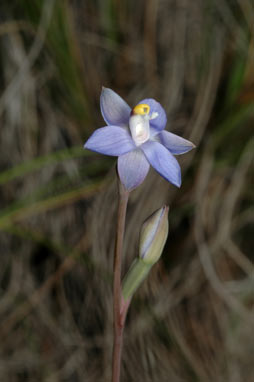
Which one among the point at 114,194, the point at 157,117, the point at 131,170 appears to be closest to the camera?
the point at 131,170

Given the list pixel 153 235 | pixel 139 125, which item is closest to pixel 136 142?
pixel 139 125

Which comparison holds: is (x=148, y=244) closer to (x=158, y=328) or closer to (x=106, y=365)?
(x=158, y=328)

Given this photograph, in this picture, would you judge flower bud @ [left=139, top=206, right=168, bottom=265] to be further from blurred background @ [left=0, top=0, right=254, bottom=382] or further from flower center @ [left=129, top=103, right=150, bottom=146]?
blurred background @ [left=0, top=0, right=254, bottom=382]

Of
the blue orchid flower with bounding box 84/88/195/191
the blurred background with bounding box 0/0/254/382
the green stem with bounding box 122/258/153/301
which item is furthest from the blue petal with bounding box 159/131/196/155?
the blurred background with bounding box 0/0/254/382

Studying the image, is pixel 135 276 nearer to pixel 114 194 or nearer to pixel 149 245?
pixel 149 245

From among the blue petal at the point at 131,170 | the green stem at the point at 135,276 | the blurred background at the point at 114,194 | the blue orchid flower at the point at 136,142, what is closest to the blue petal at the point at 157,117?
the blue orchid flower at the point at 136,142

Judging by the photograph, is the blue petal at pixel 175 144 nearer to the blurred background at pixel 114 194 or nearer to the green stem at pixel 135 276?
the green stem at pixel 135 276

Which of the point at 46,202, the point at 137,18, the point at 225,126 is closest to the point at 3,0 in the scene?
the point at 137,18
